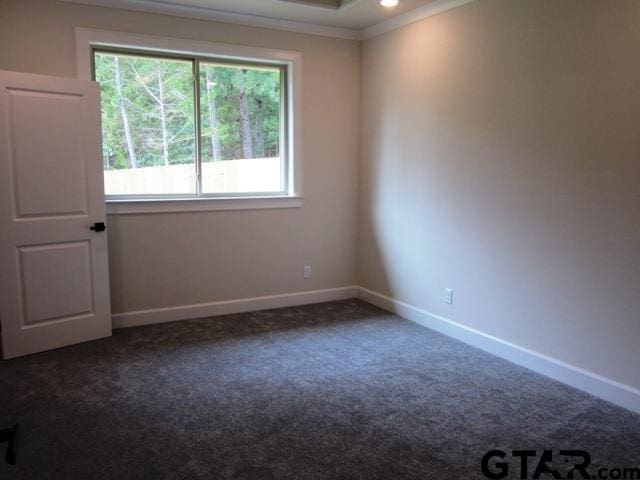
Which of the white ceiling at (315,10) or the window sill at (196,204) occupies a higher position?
the white ceiling at (315,10)

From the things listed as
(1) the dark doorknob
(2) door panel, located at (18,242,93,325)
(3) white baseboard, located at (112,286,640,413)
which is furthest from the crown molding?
(3) white baseboard, located at (112,286,640,413)

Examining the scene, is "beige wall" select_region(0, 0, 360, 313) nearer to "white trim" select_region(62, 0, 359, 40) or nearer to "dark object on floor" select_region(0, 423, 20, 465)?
"white trim" select_region(62, 0, 359, 40)

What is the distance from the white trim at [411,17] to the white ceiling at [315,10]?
46 mm

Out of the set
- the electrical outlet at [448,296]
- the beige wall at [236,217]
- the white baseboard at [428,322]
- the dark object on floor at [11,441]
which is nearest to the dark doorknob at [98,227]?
the beige wall at [236,217]

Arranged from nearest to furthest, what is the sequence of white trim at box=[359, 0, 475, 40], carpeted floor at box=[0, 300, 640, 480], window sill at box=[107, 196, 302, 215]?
carpeted floor at box=[0, 300, 640, 480] → white trim at box=[359, 0, 475, 40] → window sill at box=[107, 196, 302, 215]

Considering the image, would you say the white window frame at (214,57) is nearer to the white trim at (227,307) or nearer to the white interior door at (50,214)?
the white interior door at (50,214)

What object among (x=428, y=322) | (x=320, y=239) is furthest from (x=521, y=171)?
(x=320, y=239)

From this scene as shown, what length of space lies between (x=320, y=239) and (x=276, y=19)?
205 cm

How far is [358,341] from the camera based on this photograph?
13.1ft

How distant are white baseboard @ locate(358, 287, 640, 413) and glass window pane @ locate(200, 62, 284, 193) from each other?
1735mm

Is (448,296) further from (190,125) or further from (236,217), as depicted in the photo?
(190,125)

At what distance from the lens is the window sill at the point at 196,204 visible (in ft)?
13.6

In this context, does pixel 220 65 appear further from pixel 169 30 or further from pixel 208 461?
pixel 208 461

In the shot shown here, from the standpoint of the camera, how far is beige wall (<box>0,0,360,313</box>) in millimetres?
3774
